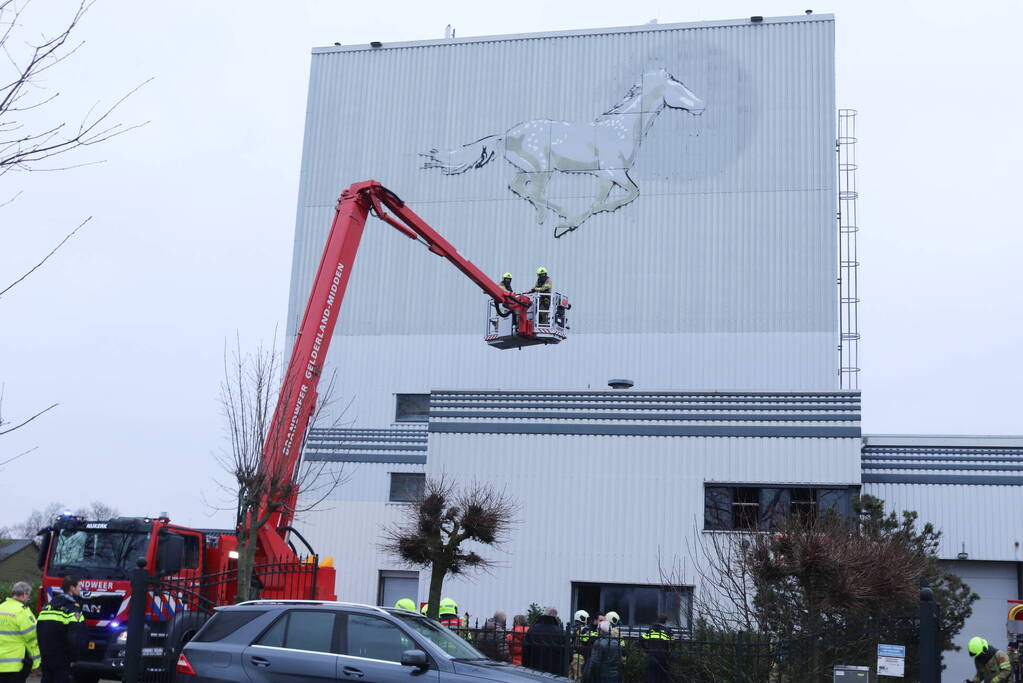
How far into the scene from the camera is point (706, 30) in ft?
122

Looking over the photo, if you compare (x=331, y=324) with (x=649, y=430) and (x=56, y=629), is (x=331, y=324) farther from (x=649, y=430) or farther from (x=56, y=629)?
(x=56, y=629)

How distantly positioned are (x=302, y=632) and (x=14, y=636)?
3656 mm

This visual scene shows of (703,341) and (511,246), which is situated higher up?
(511,246)

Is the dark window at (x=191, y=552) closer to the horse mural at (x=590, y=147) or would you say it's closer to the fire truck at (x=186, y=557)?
the fire truck at (x=186, y=557)

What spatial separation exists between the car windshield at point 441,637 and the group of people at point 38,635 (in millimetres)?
4524

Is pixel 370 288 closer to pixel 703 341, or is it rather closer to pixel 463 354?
pixel 463 354

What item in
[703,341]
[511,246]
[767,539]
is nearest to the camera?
[767,539]

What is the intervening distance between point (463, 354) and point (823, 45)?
15.1m

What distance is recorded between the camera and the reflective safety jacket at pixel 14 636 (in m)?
12.8

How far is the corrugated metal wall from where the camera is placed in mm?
34719

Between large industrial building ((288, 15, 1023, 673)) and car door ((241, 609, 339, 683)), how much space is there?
54.2ft

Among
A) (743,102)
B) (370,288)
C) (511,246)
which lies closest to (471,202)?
(511,246)

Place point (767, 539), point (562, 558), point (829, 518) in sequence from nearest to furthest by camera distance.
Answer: point (767, 539), point (829, 518), point (562, 558)

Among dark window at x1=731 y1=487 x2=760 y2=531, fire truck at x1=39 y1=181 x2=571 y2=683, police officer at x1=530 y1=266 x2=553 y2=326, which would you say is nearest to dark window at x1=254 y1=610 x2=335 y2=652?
fire truck at x1=39 y1=181 x2=571 y2=683
